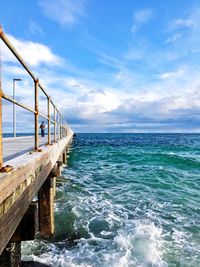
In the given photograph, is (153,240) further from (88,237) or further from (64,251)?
(64,251)

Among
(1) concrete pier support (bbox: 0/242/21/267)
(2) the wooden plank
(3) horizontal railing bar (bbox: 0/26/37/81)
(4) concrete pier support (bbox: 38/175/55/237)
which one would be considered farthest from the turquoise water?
(3) horizontal railing bar (bbox: 0/26/37/81)

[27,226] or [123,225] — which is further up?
[27,226]

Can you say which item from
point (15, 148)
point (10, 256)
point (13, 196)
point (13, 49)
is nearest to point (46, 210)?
point (15, 148)

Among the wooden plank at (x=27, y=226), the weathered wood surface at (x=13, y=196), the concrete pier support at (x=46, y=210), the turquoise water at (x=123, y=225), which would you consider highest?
the weathered wood surface at (x=13, y=196)

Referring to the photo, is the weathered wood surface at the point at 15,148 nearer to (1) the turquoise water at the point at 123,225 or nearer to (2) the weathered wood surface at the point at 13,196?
(2) the weathered wood surface at the point at 13,196

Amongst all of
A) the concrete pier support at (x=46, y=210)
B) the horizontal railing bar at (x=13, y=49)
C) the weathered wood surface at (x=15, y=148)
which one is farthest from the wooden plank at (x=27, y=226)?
the concrete pier support at (x=46, y=210)

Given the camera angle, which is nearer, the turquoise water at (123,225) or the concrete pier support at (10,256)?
the concrete pier support at (10,256)

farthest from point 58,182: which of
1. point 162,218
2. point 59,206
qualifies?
point 162,218

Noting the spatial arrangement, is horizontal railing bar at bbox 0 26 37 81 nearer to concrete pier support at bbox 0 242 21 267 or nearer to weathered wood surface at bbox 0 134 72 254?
weathered wood surface at bbox 0 134 72 254

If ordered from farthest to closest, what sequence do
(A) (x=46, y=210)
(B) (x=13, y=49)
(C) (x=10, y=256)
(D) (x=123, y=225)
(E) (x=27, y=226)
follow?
1. (D) (x=123, y=225)
2. (A) (x=46, y=210)
3. (C) (x=10, y=256)
4. (E) (x=27, y=226)
5. (B) (x=13, y=49)

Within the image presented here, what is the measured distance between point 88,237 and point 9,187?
17.7 feet

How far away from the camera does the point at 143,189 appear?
42.1 feet

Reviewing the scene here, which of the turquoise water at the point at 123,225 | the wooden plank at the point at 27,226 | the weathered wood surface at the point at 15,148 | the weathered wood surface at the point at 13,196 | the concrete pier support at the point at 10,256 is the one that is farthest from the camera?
the turquoise water at the point at 123,225

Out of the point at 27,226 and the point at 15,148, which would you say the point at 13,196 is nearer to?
the point at 27,226
